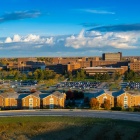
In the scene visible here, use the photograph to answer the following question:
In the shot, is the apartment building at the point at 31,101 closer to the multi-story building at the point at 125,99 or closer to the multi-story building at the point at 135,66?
the multi-story building at the point at 125,99

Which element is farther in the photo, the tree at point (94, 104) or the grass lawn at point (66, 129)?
the tree at point (94, 104)

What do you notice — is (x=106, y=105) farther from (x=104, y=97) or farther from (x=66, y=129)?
(x=66, y=129)

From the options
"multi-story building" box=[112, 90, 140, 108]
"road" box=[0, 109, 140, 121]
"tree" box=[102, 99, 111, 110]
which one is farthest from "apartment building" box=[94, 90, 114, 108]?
"road" box=[0, 109, 140, 121]

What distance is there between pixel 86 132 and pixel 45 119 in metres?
2.64

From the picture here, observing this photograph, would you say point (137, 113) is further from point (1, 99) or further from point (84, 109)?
point (1, 99)

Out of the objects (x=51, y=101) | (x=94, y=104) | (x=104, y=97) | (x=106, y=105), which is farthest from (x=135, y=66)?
(x=51, y=101)

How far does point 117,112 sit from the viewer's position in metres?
18.7

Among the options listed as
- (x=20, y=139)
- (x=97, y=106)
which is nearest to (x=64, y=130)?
(x=20, y=139)

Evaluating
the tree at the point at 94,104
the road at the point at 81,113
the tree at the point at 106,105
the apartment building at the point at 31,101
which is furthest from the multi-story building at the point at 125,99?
the apartment building at the point at 31,101

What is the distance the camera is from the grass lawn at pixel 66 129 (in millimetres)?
15102

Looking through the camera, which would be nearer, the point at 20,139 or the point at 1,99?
the point at 20,139

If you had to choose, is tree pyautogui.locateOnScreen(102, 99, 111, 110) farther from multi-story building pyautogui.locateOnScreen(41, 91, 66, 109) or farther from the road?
multi-story building pyautogui.locateOnScreen(41, 91, 66, 109)

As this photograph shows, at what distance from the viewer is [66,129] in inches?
636

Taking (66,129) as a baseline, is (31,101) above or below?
above
